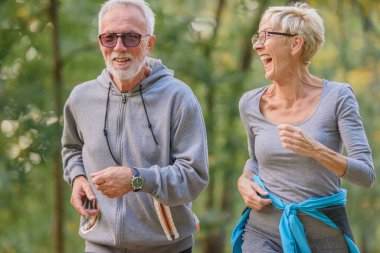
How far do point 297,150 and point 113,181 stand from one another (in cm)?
92

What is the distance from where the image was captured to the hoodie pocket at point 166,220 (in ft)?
14.1

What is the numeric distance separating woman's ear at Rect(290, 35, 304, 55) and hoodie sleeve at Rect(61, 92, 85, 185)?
4.19ft

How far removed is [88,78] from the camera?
38.9ft

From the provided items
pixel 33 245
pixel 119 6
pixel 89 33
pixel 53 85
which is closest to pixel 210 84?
pixel 89 33

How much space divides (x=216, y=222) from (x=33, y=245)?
3327 millimetres

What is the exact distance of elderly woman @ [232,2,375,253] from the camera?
4.16 m

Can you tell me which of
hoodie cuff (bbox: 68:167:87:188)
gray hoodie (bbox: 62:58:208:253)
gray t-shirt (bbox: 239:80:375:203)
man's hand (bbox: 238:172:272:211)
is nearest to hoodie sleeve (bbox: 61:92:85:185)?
hoodie cuff (bbox: 68:167:87:188)

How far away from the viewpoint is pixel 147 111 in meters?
4.38

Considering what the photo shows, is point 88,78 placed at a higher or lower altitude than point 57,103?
higher

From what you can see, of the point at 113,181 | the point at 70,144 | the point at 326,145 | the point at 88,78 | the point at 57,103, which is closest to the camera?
the point at 113,181

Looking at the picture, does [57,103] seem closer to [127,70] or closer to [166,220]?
[127,70]

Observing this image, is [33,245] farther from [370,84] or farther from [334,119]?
[334,119]

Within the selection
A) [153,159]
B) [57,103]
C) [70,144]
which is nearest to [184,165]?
[153,159]

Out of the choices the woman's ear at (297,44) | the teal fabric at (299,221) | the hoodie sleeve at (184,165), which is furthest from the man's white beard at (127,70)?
the teal fabric at (299,221)
